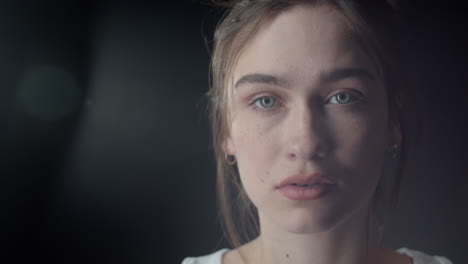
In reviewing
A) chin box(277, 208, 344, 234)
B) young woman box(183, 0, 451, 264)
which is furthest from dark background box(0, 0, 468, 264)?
chin box(277, 208, 344, 234)

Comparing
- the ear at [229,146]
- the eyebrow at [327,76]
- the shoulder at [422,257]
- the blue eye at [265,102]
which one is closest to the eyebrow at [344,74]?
the eyebrow at [327,76]

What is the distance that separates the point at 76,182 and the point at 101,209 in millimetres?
92

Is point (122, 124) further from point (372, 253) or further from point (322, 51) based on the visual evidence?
point (372, 253)

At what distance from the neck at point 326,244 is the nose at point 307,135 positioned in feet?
0.57

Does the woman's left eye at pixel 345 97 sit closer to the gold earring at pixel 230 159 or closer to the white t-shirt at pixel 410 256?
the gold earring at pixel 230 159

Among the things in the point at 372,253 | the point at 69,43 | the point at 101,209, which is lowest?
the point at 372,253

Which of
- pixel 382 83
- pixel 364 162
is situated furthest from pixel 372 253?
pixel 382 83

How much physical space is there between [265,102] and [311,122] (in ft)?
0.33

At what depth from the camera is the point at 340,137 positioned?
70 centimetres

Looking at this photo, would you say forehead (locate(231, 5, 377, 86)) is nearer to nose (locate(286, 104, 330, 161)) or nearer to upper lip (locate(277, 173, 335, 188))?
nose (locate(286, 104, 330, 161))

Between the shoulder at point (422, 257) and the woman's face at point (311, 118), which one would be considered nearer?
the woman's face at point (311, 118)

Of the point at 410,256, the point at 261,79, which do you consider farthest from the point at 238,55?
the point at 410,256

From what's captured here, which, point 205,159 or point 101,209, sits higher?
point 205,159

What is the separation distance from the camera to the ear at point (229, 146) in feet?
2.64
